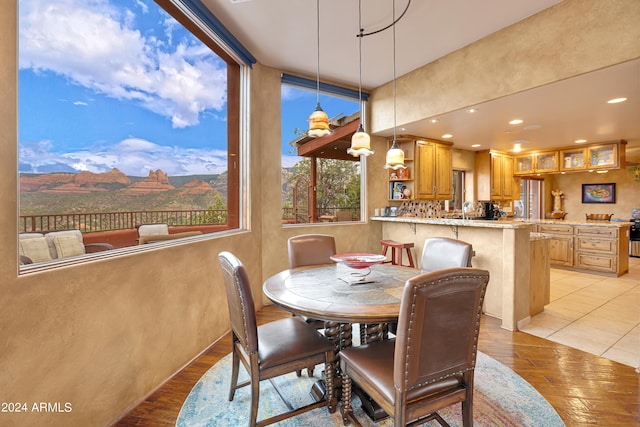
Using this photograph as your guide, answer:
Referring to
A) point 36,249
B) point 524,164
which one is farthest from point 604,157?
point 36,249

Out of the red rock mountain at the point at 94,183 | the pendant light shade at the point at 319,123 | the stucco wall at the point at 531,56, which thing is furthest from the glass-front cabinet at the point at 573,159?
the red rock mountain at the point at 94,183

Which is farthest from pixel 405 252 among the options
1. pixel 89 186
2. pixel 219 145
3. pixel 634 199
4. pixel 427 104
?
pixel 634 199

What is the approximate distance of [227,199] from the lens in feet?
10.8

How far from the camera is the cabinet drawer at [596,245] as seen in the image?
16.8 ft

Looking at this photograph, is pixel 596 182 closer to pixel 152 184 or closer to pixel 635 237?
pixel 635 237

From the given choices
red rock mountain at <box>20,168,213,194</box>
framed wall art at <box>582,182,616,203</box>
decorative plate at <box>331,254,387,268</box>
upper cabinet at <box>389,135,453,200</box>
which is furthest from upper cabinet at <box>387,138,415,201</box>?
framed wall art at <box>582,182,616,203</box>

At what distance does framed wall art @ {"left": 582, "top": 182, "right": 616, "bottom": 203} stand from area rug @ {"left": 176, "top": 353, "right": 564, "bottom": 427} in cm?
815

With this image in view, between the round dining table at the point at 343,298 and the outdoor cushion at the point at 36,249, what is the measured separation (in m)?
1.14

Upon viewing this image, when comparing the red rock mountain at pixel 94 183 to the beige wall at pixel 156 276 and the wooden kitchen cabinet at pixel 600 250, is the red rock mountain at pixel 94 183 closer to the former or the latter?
the beige wall at pixel 156 276

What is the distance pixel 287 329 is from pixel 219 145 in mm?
2095

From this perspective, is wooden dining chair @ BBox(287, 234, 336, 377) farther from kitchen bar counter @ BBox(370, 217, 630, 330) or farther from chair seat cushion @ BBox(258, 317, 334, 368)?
kitchen bar counter @ BBox(370, 217, 630, 330)

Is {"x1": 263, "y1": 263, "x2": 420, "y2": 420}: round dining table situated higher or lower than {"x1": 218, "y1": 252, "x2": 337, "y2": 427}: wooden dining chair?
higher

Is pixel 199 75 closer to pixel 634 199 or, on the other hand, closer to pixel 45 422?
pixel 45 422

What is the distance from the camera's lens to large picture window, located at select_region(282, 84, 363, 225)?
407 centimetres
